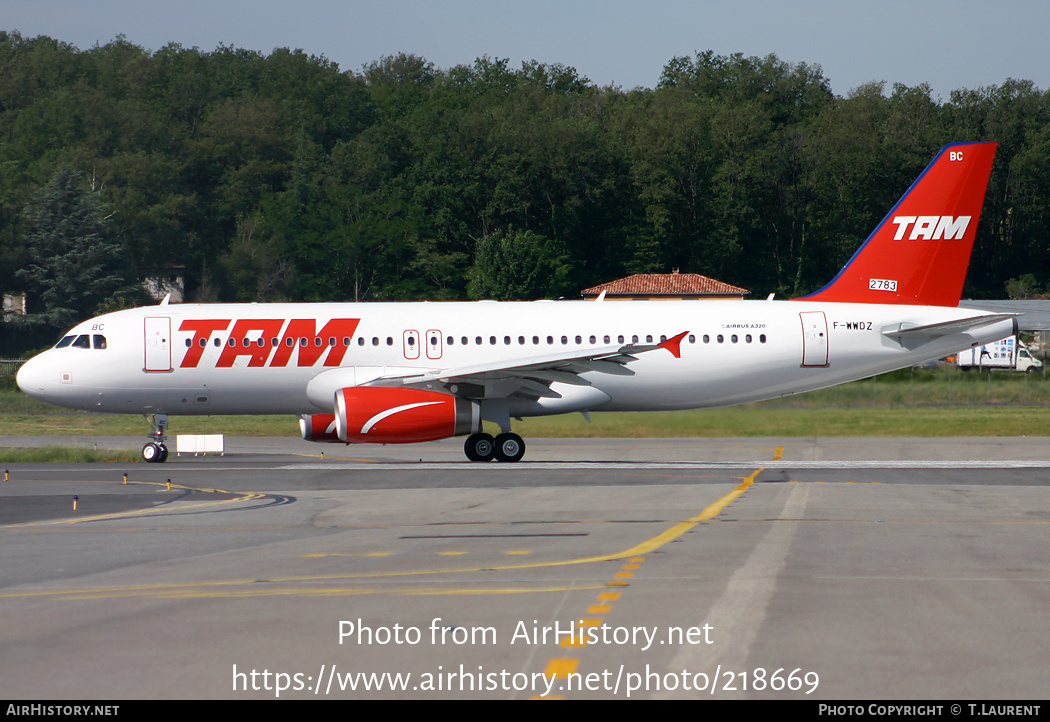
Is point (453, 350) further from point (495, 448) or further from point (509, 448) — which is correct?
point (509, 448)

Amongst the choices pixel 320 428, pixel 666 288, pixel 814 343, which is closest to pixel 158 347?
pixel 320 428

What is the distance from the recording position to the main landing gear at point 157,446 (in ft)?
98.7

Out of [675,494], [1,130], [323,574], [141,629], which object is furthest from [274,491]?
[1,130]

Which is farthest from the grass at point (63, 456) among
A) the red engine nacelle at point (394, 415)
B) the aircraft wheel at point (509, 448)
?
the aircraft wheel at point (509, 448)

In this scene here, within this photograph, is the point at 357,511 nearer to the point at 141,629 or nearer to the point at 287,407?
the point at 141,629

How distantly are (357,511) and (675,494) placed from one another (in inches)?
227

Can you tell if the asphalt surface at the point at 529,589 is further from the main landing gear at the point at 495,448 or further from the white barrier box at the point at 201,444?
the white barrier box at the point at 201,444

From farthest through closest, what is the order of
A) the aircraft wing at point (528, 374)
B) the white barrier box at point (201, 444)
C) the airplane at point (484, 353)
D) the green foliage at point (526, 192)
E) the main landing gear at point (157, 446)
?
the green foliage at point (526, 192) < the white barrier box at point (201, 444) < the main landing gear at point (157, 446) < the airplane at point (484, 353) < the aircraft wing at point (528, 374)

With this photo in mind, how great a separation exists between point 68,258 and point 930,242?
66737mm

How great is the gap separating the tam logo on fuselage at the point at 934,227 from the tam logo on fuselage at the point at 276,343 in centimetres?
1487

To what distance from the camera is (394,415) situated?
27.4 m

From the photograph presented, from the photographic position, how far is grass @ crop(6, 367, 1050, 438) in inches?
1383

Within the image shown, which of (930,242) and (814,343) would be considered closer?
(814,343)

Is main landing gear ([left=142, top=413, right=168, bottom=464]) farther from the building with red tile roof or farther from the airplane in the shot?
the building with red tile roof
